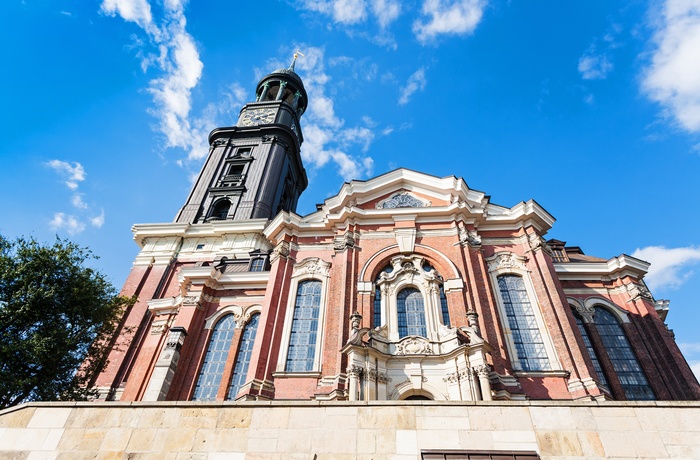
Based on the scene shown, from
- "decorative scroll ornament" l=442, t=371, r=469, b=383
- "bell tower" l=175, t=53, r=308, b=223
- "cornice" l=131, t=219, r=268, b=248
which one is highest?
"bell tower" l=175, t=53, r=308, b=223

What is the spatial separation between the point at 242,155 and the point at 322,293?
23.2 metres

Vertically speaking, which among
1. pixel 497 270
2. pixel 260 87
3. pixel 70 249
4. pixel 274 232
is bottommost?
pixel 70 249

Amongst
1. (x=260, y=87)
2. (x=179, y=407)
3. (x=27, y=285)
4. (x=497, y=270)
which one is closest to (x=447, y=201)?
(x=497, y=270)

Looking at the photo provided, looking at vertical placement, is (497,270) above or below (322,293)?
above

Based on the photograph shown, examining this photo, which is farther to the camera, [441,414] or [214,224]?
[214,224]

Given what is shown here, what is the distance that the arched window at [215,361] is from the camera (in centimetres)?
1738

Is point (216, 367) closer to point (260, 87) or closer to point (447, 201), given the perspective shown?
point (447, 201)

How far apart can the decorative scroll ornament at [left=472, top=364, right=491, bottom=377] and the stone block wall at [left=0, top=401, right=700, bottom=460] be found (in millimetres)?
5802

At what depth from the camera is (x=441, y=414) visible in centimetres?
793

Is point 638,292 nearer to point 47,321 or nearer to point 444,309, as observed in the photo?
point 444,309

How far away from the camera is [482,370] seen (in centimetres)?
1362

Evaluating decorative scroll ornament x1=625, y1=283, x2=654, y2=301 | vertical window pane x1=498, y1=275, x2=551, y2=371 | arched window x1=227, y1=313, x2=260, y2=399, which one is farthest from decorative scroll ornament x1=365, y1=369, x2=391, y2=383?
decorative scroll ornament x1=625, y1=283, x2=654, y2=301

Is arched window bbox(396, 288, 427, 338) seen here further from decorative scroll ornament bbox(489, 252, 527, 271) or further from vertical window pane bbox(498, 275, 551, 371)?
decorative scroll ornament bbox(489, 252, 527, 271)

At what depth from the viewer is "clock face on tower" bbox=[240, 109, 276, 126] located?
137ft
